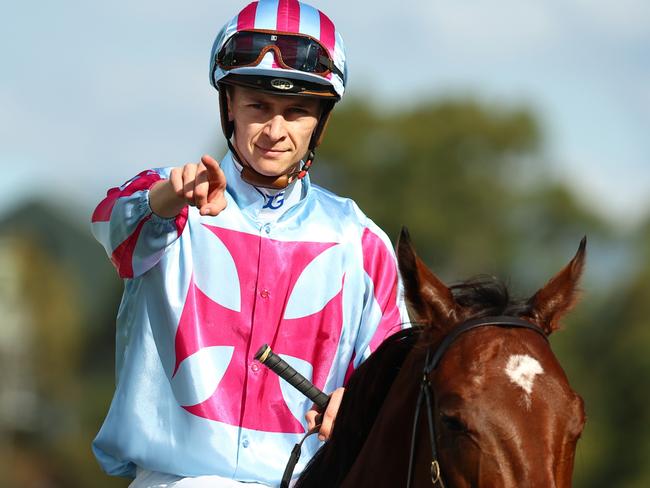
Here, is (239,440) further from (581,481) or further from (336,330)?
(581,481)

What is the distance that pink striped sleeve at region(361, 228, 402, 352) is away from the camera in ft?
16.2

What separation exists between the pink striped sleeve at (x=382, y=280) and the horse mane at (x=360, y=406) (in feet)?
1.59

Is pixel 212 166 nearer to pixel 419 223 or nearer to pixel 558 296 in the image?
pixel 558 296

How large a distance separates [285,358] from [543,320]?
42.5 inches

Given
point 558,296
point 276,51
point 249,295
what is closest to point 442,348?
point 558,296

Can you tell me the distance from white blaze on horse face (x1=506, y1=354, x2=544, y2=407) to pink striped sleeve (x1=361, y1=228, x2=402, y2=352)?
3.68ft

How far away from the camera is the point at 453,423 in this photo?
376 centimetres

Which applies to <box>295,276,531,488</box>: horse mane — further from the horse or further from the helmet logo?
the helmet logo

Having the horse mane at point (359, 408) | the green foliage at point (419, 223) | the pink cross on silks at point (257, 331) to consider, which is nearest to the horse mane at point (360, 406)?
the horse mane at point (359, 408)

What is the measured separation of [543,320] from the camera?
13.4 feet

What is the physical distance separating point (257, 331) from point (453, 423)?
114cm

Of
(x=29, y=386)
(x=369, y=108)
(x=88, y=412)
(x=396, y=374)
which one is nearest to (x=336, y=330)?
(x=396, y=374)

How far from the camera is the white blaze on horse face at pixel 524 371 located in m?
3.72

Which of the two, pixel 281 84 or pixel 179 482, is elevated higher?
pixel 281 84
